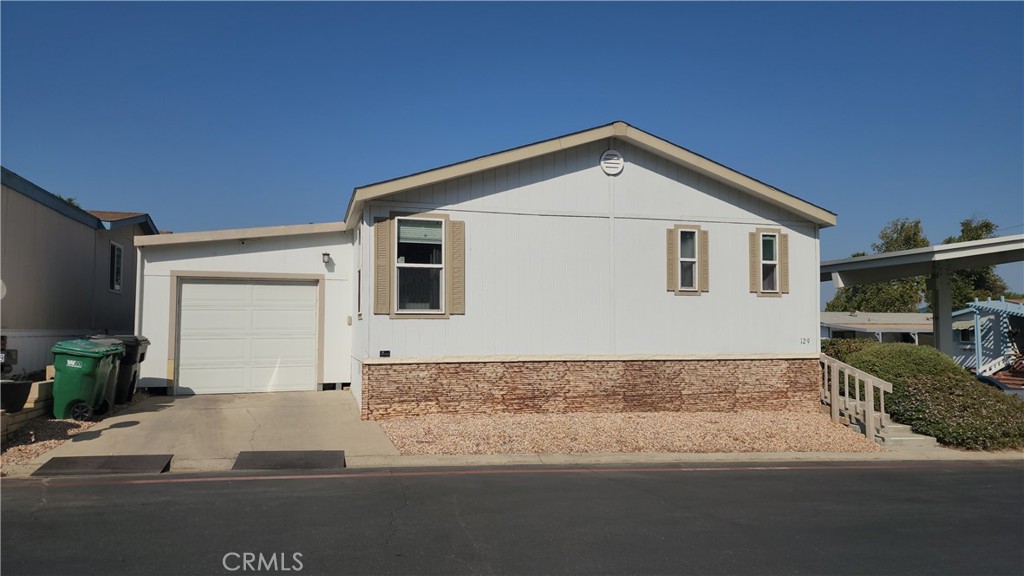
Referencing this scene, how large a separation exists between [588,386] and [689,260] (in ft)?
10.5

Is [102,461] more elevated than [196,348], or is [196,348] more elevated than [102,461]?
[196,348]

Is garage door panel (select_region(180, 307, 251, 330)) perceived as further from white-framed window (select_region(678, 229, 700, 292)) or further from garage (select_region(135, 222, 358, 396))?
white-framed window (select_region(678, 229, 700, 292))

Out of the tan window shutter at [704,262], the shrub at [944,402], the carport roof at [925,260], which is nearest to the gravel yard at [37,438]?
the tan window shutter at [704,262]

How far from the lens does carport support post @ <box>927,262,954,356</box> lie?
17.2 metres

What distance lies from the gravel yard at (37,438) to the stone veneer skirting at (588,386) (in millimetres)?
4088

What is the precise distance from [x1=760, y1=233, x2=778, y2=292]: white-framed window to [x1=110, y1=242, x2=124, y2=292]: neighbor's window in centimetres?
1491

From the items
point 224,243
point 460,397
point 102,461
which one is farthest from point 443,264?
point 102,461

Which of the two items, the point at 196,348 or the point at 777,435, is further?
the point at 196,348

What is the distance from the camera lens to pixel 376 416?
11664 millimetres

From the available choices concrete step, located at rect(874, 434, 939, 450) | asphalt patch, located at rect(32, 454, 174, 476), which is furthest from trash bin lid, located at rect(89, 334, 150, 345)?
concrete step, located at rect(874, 434, 939, 450)

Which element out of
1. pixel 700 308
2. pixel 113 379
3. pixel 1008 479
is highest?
pixel 700 308

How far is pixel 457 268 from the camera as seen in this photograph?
12.4 metres

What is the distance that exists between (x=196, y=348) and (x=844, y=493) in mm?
11339

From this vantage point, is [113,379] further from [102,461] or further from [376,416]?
[376,416]
